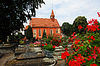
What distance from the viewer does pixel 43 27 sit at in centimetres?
3058

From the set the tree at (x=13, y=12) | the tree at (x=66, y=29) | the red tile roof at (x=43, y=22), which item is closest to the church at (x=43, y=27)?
the red tile roof at (x=43, y=22)

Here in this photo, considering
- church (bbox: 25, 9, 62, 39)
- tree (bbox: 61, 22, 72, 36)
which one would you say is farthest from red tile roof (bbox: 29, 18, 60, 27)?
tree (bbox: 61, 22, 72, 36)

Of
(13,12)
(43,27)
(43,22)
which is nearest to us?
(13,12)

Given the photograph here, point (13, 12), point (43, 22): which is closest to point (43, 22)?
point (43, 22)

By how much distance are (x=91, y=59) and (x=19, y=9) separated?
26.7 feet

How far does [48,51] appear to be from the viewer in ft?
17.1

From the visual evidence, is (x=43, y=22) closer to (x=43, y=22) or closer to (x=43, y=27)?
(x=43, y=22)

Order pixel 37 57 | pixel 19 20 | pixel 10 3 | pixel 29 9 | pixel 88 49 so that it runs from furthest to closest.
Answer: pixel 29 9
pixel 19 20
pixel 10 3
pixel 37 57
pixel 88 49

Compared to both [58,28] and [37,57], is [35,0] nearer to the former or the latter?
[37,57]

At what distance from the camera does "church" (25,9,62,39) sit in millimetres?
29375

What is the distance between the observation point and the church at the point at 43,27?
29.4 meters

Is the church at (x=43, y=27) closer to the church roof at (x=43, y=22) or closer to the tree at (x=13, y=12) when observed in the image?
the church roof at (x=43, y=22)

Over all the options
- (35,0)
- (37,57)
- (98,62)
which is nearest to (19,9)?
(35,0)

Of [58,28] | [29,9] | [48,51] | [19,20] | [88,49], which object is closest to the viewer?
[88,49]
